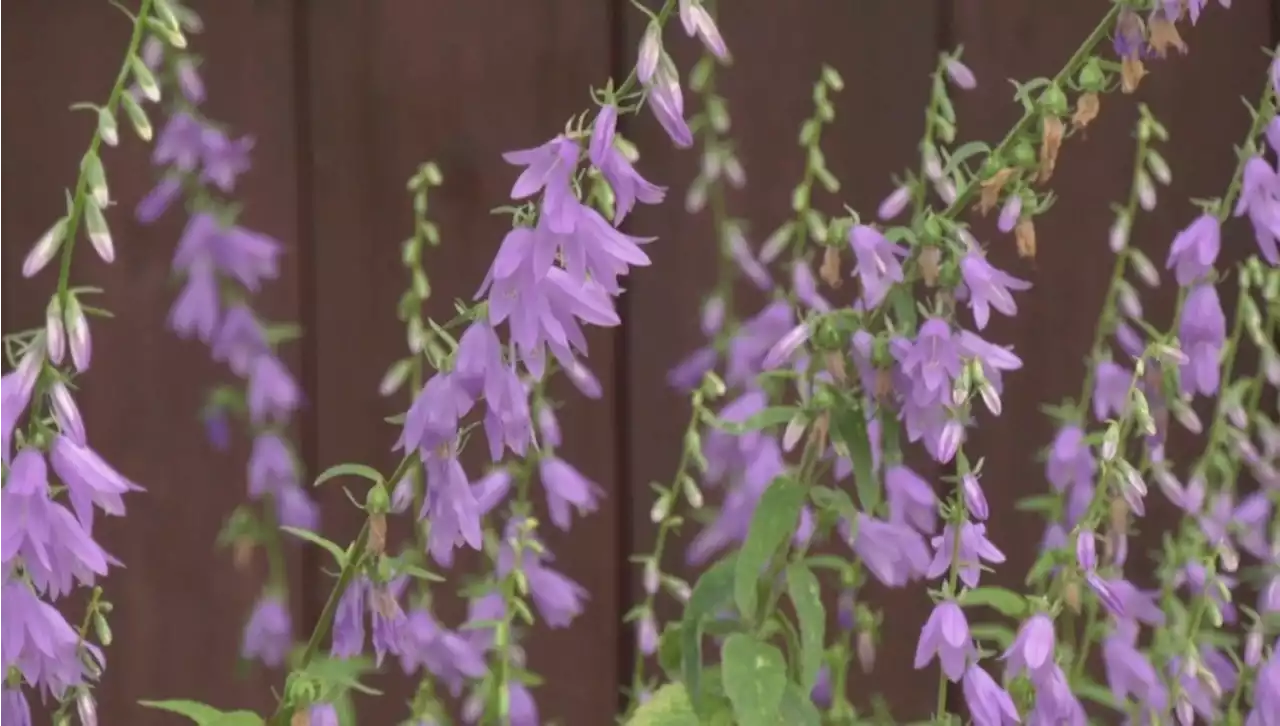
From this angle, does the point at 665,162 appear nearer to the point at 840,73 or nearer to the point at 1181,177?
the point at 840,73

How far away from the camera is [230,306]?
0.83 metres

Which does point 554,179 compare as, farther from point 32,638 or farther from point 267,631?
point 267,631

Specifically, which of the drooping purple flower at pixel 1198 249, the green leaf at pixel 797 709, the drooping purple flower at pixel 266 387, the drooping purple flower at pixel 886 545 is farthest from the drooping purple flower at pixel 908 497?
the drooping purple flower at pixel 266 387

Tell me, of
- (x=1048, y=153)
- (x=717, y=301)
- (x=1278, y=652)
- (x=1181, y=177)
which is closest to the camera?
(x=1048, y=153)

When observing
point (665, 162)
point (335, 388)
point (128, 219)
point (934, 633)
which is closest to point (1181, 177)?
point (665, 162)

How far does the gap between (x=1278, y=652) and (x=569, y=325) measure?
0.57 meters

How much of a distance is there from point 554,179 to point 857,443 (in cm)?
24

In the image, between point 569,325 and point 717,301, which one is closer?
point 569,325

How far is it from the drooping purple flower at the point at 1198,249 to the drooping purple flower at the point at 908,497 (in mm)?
254

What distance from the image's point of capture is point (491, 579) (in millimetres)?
938

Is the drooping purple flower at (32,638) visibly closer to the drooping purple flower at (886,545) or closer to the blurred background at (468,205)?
the drooping purple flower at (886,545)

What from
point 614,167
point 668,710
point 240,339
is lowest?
point 668,710

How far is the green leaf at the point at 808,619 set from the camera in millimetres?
697

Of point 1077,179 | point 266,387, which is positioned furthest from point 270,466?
point 1077,179
